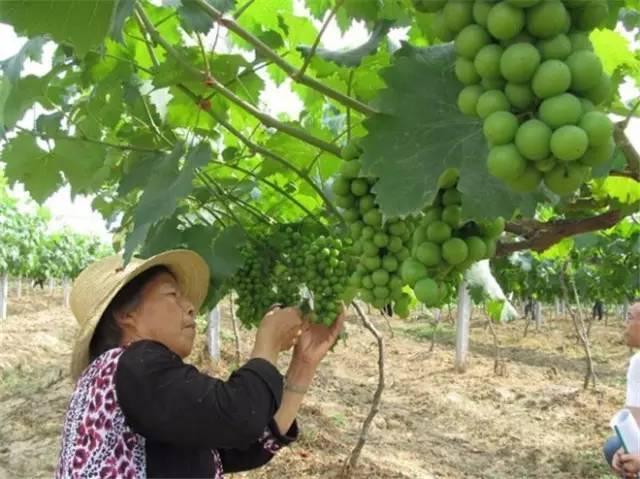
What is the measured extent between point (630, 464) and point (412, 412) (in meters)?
7.04

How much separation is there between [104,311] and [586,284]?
18.9 metres

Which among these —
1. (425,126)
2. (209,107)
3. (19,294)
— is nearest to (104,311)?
(209,107)

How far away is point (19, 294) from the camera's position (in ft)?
108

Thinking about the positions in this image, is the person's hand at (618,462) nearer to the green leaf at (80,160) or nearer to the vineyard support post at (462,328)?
the green leaf at (80,160)

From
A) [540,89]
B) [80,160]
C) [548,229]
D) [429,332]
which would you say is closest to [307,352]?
[548,229]

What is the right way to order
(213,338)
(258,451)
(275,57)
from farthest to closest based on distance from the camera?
1. (213,338)
2. (258,451)
3. (275,57)

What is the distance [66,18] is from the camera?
1.21 metres

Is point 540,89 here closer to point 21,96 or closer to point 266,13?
point 266,13

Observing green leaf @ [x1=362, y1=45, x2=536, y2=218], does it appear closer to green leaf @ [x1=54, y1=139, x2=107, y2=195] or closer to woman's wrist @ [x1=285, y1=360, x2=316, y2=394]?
woman's wrist @ [x1=285, y1=360, x2=316, y2=394]

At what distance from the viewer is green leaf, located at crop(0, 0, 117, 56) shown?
1.19m

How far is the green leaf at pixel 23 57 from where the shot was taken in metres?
2.29

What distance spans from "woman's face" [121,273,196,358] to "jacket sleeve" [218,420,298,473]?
488mm

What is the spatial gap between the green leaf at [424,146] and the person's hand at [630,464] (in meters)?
3.23

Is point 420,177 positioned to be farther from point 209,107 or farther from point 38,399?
point 38,399
